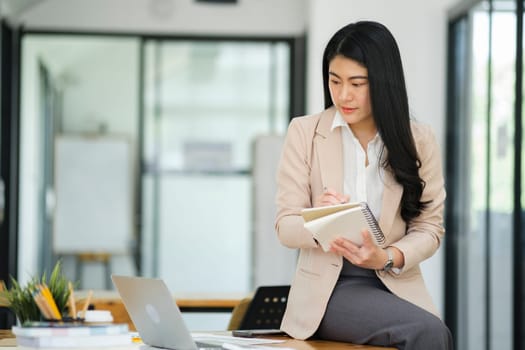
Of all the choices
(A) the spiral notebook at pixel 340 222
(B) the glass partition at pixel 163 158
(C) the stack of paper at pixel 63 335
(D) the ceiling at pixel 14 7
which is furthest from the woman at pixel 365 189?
(B) the glass partition at pixel 163 158

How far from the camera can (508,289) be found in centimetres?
533

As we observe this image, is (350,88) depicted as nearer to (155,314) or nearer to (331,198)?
(331,198)

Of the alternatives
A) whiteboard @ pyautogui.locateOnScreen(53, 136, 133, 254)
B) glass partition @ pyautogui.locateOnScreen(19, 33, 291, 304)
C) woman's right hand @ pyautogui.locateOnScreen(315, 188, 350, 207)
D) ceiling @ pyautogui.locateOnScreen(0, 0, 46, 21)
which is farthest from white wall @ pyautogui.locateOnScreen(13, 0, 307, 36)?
woman's right hand @ pyautogui.locateOnScreen(315, 188, 350, 207)

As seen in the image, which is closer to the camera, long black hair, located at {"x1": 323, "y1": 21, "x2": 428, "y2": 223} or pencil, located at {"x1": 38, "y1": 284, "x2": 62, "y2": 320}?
pencil, located at {"x1": 38, "y1": 284, "x2": 62, "y2": 320}

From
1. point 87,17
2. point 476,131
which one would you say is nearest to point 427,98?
Result: point 476,131

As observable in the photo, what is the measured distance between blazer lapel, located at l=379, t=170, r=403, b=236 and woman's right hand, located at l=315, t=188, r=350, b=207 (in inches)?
8.0

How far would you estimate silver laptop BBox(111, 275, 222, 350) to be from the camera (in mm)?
2258

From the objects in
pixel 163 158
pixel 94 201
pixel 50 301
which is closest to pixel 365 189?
pixel 50 301

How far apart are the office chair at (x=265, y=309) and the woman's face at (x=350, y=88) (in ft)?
3.20

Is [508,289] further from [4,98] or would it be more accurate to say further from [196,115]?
[196,115]

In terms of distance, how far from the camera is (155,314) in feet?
7.64

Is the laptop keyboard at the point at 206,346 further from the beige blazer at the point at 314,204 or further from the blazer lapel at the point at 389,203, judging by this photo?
the blazer lapel at the point at 389,203

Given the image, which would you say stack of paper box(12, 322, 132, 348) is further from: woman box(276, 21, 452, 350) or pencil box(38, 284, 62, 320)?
woman box(276, 21, 452, 350)

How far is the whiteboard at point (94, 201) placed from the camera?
376 inches
